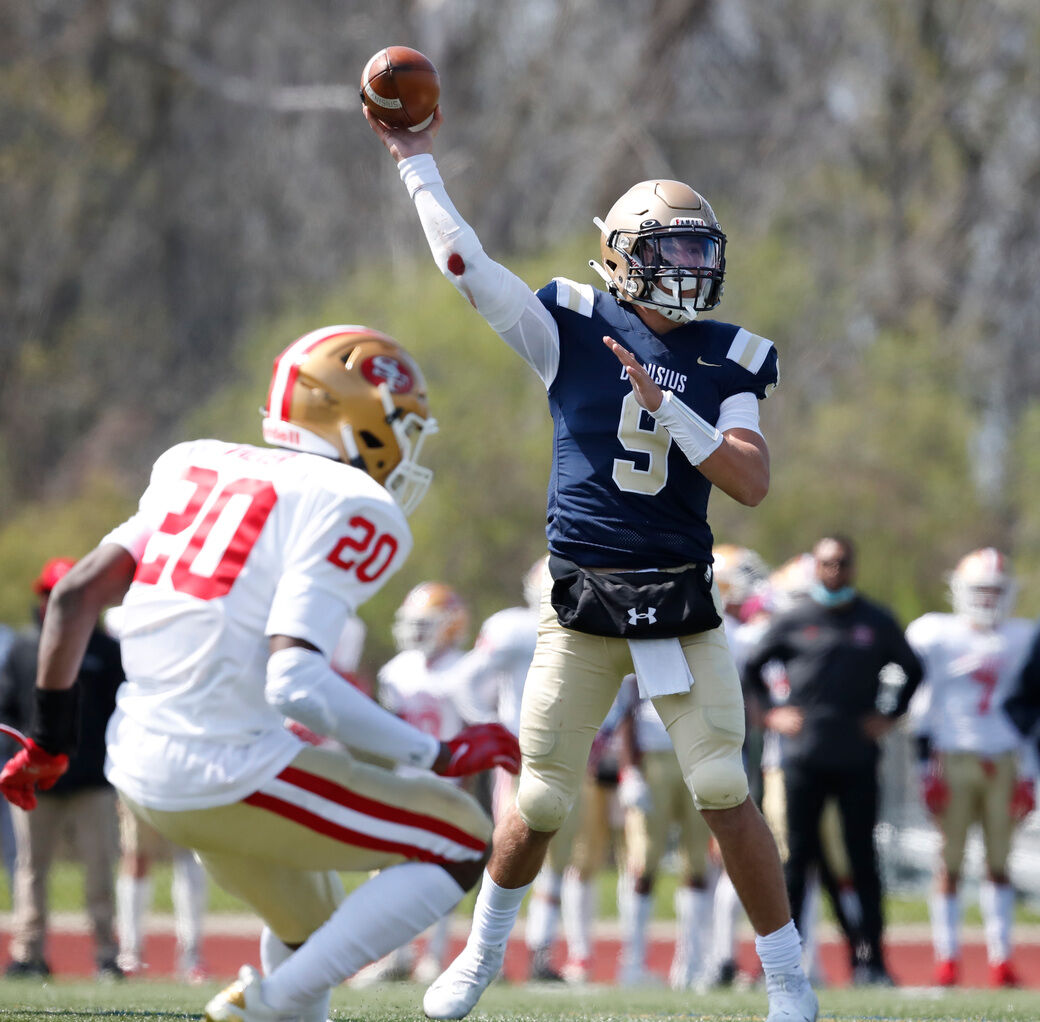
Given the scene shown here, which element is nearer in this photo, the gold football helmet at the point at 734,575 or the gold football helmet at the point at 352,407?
the gold football helmet at the point at 352,407

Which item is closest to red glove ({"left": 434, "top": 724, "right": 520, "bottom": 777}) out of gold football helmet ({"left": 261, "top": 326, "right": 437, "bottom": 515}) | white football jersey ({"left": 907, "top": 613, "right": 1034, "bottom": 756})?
gold football helmet ({"left": 261, "top": 326, "right": 437, "bottom": 515})

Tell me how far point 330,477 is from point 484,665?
5566 millimetres

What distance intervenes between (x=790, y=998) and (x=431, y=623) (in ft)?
18.1

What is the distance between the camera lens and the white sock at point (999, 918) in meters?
A: 8.95

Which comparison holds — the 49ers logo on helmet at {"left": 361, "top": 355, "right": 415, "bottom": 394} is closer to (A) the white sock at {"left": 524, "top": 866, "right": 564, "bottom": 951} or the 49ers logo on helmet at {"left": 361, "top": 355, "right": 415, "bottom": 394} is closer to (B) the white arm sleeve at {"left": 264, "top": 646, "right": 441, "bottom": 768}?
(B) the white arm sleeve at {"left": 264, "top": 646, "right": 441, "bottom": 768}

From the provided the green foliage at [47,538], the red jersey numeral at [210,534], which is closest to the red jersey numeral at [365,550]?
the red jersey numeral at [210,534]

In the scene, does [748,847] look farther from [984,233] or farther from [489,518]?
[984,233]

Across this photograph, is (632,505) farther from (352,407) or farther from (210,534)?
(210,534)

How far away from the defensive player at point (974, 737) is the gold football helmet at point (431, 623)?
261 cm

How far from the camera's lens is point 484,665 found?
9.10 metres

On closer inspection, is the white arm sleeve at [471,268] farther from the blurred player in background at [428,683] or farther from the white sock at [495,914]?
the blurred player in background at [428,683]

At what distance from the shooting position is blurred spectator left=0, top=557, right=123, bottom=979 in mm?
8336

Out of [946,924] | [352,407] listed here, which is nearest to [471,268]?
[352,407]

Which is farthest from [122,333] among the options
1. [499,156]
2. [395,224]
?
[499,156]
